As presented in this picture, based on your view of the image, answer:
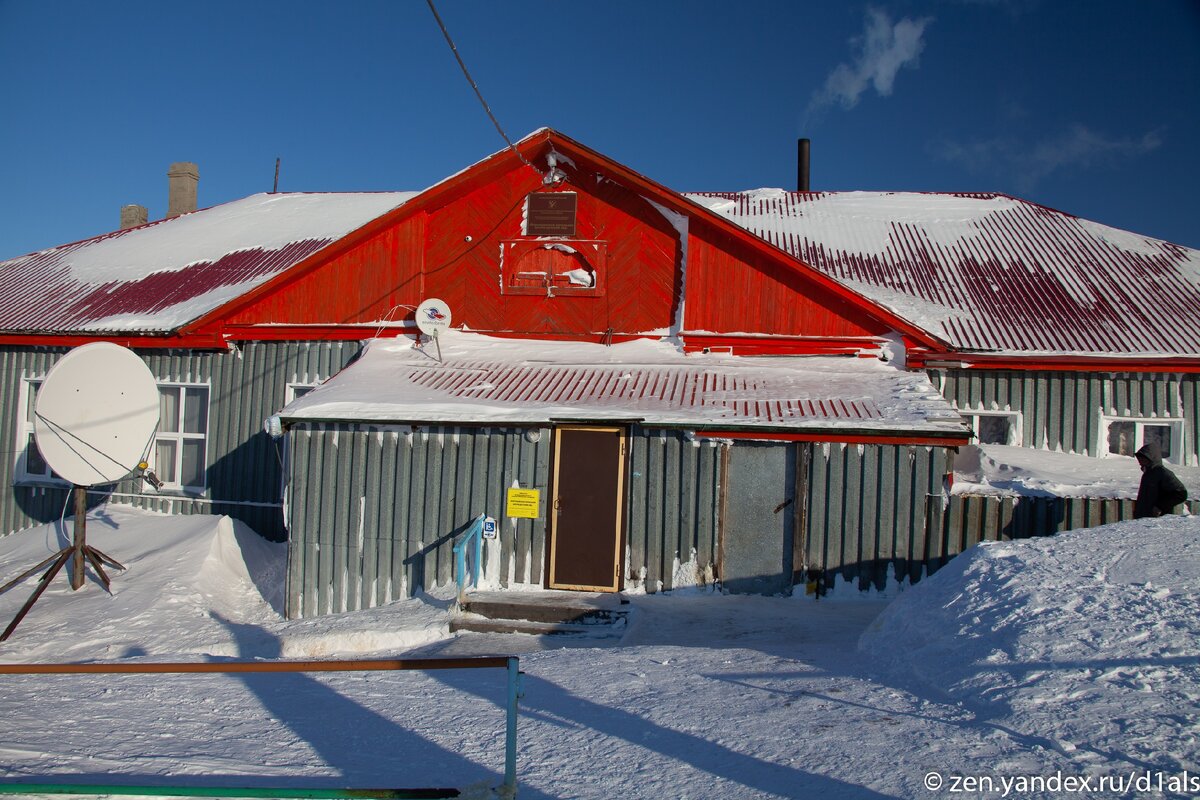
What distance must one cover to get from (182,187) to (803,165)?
581 inches

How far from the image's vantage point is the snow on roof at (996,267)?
11102mm

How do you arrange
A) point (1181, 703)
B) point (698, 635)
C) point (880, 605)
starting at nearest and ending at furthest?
point (1181, 703) < point (698, 635) < point (880, 605)

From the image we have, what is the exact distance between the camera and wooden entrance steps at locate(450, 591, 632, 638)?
27.0ft

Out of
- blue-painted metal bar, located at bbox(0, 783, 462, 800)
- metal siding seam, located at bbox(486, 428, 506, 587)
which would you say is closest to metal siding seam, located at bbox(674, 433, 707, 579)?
metal siding seam, located at bbox(486, 428, 506, 587)

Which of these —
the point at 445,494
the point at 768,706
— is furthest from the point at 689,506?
the point at 768,706

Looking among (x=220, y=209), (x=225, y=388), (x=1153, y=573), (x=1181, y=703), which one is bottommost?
(x=1181, y=703)

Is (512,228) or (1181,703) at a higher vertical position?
(512,228)

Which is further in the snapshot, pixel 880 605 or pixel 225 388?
pixel 225 388

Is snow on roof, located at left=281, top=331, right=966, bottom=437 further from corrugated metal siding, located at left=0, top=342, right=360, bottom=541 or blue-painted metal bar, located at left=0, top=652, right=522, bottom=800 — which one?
blue-painted metal bar, located at left=0, top=652, right=522, bottom=800

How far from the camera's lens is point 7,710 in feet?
18.6

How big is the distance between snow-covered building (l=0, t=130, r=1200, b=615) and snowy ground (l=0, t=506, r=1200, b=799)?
1.69 m

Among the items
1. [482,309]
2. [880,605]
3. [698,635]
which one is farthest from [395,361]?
[880,605]

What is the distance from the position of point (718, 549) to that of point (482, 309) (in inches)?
203

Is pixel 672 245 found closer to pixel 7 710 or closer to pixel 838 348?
pixel 838 348
